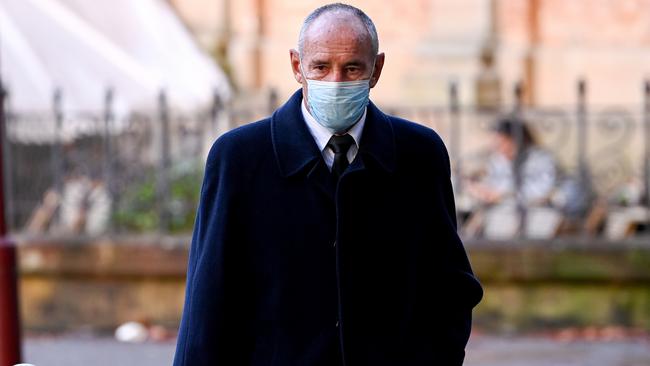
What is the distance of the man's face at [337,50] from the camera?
10.9ft

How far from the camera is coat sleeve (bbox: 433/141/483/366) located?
11.5 ft

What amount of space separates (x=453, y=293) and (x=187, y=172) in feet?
26.1

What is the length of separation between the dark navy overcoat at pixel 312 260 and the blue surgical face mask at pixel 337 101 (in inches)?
3.0

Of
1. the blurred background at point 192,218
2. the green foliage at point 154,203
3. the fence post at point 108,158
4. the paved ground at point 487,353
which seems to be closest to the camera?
the paved ground at point 487,353

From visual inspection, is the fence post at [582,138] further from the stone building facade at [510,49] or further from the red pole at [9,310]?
the red pole at [9,310]

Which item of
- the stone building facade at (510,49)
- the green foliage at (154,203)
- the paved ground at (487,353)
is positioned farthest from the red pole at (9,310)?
the stone building facade at (510,49)

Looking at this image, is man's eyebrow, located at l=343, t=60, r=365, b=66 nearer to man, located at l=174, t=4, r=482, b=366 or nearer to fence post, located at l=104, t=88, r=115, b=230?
man, located at l=174, t=4, r=482, b=366

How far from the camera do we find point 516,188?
35.9 ft

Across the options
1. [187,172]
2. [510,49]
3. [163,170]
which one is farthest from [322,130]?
[510,49]

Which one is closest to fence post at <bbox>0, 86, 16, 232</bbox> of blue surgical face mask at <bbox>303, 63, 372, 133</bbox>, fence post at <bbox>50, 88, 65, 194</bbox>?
A: fence post at <bbox>50, 88, 65, 194</bbox>

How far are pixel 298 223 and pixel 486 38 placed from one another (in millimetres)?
12198

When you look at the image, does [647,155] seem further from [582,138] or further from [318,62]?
[318,62]

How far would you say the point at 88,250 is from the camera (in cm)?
1108

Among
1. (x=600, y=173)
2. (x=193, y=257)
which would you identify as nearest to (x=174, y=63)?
(x=600, y=173)
